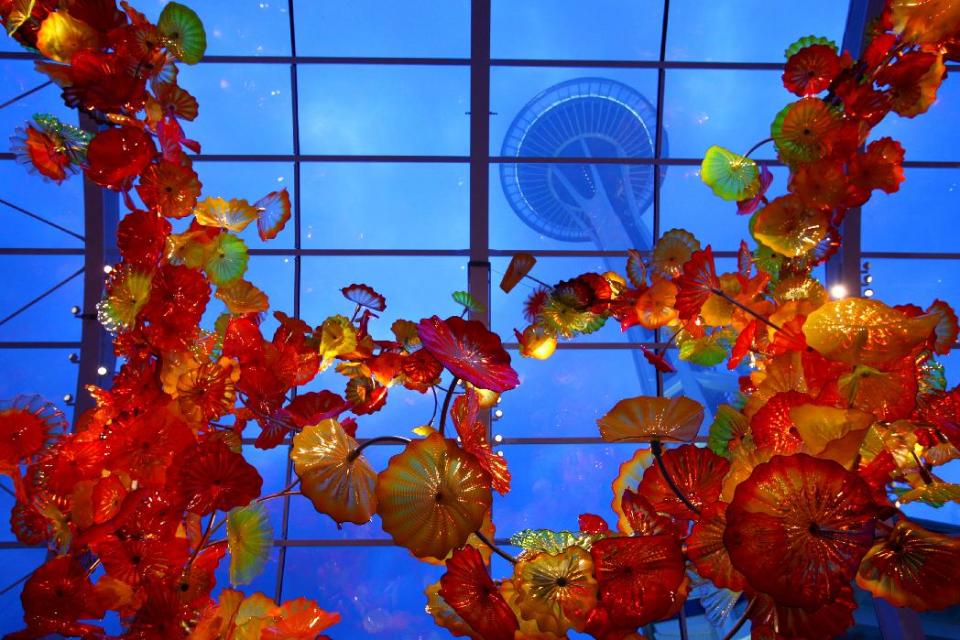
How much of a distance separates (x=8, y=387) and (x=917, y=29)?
10.5m

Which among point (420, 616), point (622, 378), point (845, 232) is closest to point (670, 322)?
point (845, 232)

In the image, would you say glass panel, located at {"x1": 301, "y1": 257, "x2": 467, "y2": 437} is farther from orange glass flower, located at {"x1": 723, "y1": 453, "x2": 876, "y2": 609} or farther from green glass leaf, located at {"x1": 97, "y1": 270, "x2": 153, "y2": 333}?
orange glass flower, located at {"x1": 723, "y1": 453, "x2": 876, "y2": 609}

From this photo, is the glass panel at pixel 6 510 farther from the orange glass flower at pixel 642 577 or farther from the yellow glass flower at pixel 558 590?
the orange glass flower at pixel 642 577

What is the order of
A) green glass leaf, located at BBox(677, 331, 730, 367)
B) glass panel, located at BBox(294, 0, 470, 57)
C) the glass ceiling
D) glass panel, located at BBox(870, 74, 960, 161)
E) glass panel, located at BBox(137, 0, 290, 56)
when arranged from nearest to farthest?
1. green glass leaf, located at BBox(677, 331, 730, 367)
2. glass panel, located at BBox(137, 0, 290, 56)
3. the glass ceiling
4. glass panel, located at BBox(294, 0, 470, 57)
5. glass panel, located at BBox(870, 74, 960, 161)

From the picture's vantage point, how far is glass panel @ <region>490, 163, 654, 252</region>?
33.0ft

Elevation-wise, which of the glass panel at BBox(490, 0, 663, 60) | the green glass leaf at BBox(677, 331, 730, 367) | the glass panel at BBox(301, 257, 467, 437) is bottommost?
the green glass leaf at BBox(677, 331, 730, 367)

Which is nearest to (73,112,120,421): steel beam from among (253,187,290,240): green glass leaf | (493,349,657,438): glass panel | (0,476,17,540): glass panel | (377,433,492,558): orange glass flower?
(0,476,17,540): glass panel

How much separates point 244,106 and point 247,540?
8.01m

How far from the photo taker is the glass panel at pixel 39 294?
30.1ft

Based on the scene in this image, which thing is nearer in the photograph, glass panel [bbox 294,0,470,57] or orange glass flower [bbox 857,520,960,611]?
orange glass flower [bbox 857,520,960,611]

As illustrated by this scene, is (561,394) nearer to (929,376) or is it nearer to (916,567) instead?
(929,376)

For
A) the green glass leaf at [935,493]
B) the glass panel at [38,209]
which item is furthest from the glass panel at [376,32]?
the green glass leaf at [935,493]

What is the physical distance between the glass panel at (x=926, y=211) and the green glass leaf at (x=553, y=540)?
7.94 metres

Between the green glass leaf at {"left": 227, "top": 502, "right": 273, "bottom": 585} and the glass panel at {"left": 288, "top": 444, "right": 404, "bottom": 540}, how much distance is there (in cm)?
702
